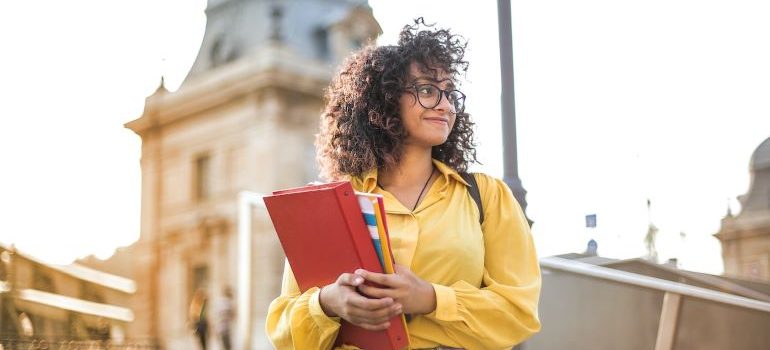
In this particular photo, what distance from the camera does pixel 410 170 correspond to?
204cm

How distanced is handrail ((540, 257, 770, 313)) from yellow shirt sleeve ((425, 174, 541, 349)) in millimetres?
2006

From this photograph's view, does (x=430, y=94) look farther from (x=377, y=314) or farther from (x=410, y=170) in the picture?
(x=377, y=314)

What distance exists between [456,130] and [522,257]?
42 cm

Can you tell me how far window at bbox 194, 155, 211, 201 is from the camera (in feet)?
42.0

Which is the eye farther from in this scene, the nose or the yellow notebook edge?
the yellow notebook edge

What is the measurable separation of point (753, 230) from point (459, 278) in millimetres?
2622

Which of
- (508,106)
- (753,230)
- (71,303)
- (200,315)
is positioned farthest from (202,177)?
(753,230)

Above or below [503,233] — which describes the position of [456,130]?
above

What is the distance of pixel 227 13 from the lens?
14281 mm

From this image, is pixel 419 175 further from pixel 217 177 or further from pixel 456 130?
pixel 217 177

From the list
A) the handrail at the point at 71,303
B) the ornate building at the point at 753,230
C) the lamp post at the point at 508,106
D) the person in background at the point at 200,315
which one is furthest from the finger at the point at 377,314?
the person in background at the point at 200,315

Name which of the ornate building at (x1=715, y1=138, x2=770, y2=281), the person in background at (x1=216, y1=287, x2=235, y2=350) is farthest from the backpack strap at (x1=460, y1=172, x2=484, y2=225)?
the person in background at (x1=216, y1=287, x2=235, y2=350)

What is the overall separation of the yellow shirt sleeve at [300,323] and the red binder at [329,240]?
1.8 inches

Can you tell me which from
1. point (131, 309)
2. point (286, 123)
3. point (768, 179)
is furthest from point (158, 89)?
point (768, 179)
